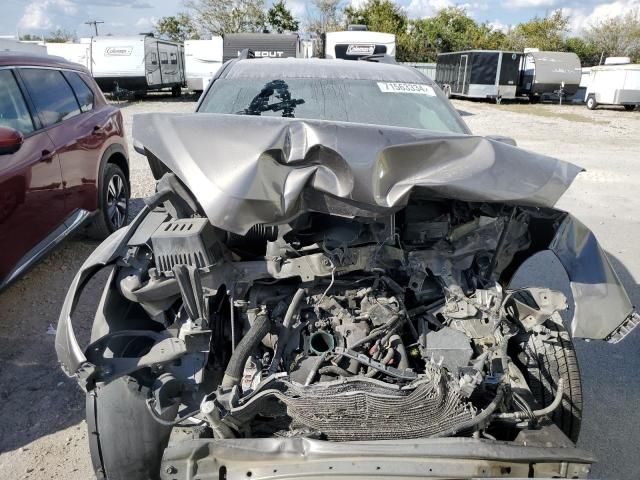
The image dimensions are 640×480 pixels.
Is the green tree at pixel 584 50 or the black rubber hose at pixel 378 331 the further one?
the green tree at pixel 584 50

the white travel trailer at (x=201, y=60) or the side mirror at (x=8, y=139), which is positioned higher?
the white travel trailer at (x=201, y=60)

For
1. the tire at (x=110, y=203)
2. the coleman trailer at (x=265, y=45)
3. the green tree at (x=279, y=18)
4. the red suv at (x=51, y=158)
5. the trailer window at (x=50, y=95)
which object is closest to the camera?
the red suv at (x=51, y=158)

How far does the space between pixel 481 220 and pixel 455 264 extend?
9.8 inches

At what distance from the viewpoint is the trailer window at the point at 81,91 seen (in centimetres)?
483

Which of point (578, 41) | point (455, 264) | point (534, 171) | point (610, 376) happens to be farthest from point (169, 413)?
point (578, 41)

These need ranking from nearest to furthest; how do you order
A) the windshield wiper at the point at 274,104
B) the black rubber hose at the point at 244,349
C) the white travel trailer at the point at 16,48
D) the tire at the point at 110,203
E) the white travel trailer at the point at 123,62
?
the black rubber hose at the point at 244,349
the windshield wiper at the point at 274,104
the white travel trailer at the point at 16,48
the tire at the point at 110,203
the white travel trailer at the point at 123,62

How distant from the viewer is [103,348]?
203cm

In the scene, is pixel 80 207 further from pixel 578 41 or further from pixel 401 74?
pixel 578 41

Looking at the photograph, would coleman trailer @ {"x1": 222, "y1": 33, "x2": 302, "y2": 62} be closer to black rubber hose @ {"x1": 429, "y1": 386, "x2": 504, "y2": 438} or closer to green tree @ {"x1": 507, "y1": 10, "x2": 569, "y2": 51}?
black rubber hose @ {"x1": 429, "y1": 386, "x2": 504, "y2": 438}

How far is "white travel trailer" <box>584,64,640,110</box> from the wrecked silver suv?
22.1m

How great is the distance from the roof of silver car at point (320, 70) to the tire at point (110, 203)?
189 cm

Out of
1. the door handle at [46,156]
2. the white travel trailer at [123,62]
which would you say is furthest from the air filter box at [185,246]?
the white travel trailer at [123,62]

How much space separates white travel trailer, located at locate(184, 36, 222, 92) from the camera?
65.7ft

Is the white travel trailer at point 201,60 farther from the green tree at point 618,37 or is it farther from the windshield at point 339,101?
the green tree at point 618,37
